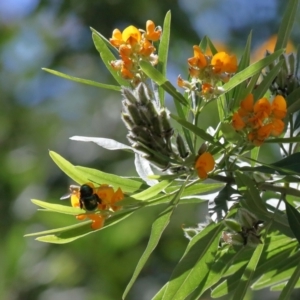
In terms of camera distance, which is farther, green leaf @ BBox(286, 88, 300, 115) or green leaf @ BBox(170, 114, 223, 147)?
green leaf @ BBox(286, 88, 300, 115)

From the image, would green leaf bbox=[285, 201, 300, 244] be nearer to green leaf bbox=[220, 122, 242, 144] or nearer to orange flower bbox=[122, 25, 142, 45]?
green leaf bbox=[220, 122, 242, 144]

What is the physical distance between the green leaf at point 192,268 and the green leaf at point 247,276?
6 cm

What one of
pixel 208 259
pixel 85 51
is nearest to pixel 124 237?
pixel 85 51

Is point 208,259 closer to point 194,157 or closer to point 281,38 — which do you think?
point 194,157

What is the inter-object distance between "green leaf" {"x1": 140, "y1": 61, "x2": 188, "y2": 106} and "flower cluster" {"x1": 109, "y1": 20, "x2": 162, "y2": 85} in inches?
2.6

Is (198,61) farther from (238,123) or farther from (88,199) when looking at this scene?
(88,199)

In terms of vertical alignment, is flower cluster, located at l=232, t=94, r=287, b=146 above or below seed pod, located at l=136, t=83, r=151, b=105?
below

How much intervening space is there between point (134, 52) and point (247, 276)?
411 millimetres

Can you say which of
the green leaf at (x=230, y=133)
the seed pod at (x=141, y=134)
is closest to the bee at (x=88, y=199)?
the seed pod at (x=141, y=134)

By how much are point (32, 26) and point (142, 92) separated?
13.9 feet

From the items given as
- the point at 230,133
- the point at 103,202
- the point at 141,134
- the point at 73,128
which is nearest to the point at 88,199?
the point at 103,202

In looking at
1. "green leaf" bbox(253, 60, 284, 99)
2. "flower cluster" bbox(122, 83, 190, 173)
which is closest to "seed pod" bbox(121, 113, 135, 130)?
"flower cluster" bbox(122, 83, 190, 173)

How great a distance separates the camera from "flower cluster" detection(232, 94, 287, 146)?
956 millimetres

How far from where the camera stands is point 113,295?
322cm
